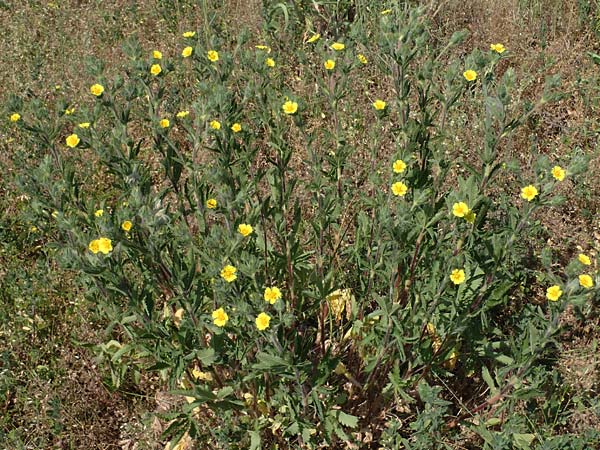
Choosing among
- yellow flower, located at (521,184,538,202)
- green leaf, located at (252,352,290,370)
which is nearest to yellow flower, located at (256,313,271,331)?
green leaf, located at (252,352,290,370)

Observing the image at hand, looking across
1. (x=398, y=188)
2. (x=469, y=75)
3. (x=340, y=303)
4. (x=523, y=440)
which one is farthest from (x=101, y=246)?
(x=523, y=440)

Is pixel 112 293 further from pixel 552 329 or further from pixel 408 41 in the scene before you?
pixel 552 329

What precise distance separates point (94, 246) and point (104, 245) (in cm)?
7

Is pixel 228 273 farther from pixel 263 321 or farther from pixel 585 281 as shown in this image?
pixel 585 281

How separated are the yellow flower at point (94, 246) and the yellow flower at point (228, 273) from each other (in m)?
0.43

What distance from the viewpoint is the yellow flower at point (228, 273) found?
1980mm

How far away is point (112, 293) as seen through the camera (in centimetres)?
229

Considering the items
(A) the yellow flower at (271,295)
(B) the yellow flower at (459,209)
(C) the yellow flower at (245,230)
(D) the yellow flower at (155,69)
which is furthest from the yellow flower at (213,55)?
(B) the yellow flower at (459,209)

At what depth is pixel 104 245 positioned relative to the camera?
1.98 m

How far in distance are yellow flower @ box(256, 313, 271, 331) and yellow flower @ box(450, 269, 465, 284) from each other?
25.7 inches

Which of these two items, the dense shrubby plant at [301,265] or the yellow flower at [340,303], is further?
the yellow flower at [340,303]

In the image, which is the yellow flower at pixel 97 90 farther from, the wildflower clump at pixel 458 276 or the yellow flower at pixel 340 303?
the wildflower clump at pixel 458 276

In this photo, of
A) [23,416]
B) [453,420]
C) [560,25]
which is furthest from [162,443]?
[560,25]

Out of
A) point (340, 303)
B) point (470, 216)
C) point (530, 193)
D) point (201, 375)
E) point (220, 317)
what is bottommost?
point (201, 375)
